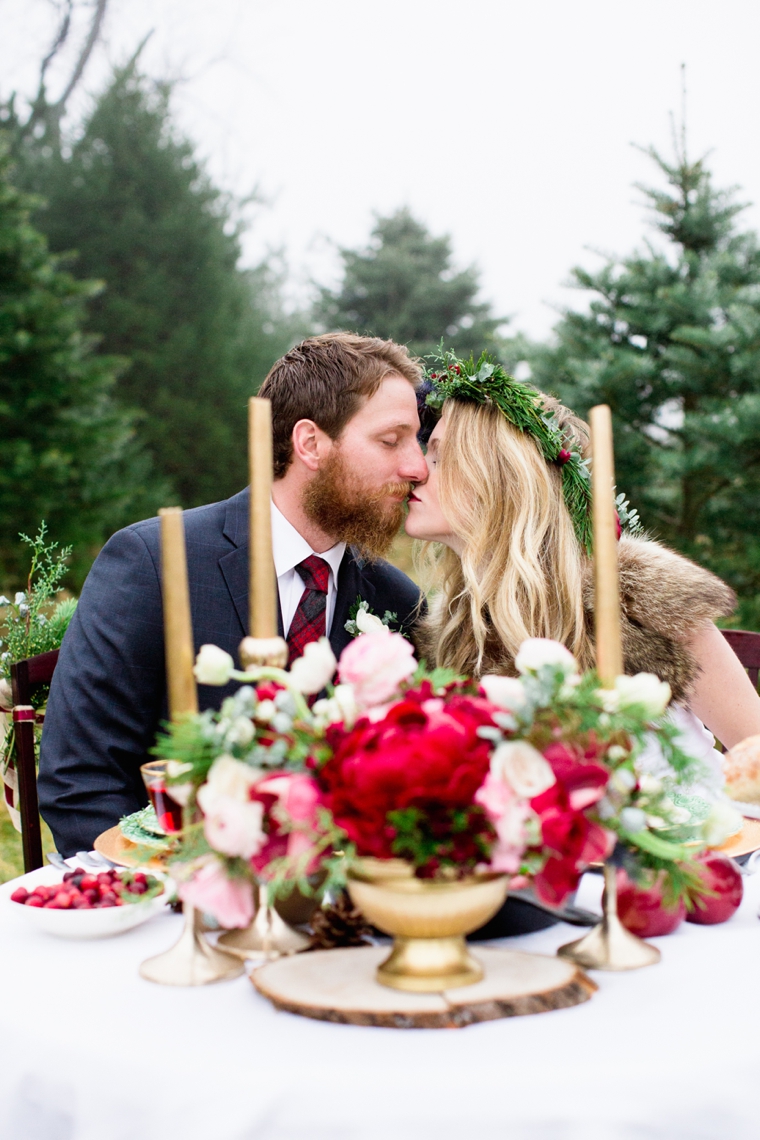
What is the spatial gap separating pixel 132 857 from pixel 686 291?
5.67 meters

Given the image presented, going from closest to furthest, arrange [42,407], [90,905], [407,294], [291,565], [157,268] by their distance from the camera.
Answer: [90,905]
[291,565]
[42,407]
[157,268]
[407,294]

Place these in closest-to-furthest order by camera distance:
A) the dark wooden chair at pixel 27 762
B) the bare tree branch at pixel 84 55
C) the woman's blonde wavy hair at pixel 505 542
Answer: the dark wooden chair at pixel 27 762
the woman's blonde wavy hair at pixel 505 542
the bare tree branch at pixel 84 55

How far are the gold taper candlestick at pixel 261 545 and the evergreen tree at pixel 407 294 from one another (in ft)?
55.6

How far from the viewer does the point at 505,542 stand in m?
3.04

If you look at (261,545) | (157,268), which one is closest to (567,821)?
(261,545)

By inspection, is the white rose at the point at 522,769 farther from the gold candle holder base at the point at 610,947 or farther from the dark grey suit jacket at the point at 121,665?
the dark grey suit jacket at the point at 121,665

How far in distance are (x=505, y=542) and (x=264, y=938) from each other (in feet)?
6.01

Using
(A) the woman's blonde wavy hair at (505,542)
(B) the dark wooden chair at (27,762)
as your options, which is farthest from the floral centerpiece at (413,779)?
(A) the woman's blonde wavy hair at (505,542)

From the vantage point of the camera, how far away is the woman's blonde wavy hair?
2.94 meters

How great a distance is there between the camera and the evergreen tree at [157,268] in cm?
1477

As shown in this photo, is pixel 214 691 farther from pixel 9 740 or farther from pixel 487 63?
pixel 487 63

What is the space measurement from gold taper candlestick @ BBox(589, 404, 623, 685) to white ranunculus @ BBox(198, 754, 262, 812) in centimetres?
48

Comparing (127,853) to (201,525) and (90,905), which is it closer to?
(90,905)

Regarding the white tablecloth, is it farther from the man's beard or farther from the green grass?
the green grass
